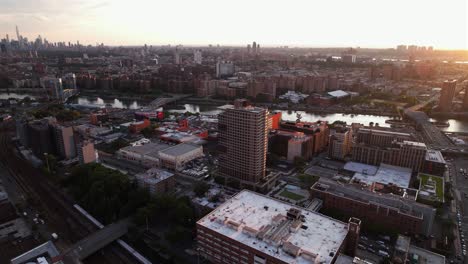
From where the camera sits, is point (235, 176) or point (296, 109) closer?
point (235, 176)

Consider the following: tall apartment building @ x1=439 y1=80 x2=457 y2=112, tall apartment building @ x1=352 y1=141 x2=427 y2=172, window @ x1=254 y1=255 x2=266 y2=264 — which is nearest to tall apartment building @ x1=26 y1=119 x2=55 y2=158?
window @ x1=254 y1=255 x2=266 y2=264

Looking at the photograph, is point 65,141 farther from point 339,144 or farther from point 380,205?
point 380,205

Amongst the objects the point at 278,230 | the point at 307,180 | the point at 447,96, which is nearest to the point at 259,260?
the point at 278,230

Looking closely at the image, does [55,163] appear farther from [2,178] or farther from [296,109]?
[296,109]

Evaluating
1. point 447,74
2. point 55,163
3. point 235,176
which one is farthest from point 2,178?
point 447,74

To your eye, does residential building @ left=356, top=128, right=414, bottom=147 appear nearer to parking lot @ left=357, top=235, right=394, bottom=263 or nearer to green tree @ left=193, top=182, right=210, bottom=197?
parking lot @ left=357, top=235, right=394, bottom=263

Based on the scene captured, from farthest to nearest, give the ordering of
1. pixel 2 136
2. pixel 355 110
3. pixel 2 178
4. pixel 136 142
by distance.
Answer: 1. pixel 355 110
2. pixel 2 136
3. pixel 136 142
4. pixel 2 178

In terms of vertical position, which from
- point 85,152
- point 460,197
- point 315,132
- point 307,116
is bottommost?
point 460,197
